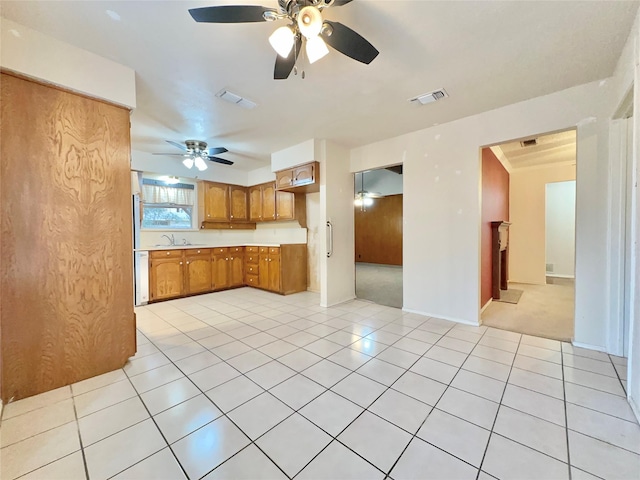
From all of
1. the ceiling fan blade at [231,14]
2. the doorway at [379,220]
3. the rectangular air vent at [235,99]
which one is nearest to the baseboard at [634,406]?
the ceiling fan blade at [231,14]

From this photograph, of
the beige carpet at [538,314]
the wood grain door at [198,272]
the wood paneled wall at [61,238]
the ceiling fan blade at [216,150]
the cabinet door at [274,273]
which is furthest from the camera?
the cabinet door at [274,273]

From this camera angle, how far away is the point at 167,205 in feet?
16.6

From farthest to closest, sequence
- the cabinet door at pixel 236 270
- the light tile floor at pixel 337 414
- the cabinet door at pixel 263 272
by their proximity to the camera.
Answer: the cabinet door at pixel 236 270 → the cabinet door at pixel 263 272 → the light tile floor at pixel 337 414

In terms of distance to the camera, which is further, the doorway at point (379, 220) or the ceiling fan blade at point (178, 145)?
the doorway at point (379, 220)

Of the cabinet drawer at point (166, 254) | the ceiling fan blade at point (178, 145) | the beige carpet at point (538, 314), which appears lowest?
the beige carpet at point (538, 314)

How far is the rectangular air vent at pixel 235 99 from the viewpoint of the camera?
8.47 ft

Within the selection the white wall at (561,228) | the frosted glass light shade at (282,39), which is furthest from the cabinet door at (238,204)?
the white wall at (561,228)

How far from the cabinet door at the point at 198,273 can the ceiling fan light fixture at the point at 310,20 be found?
4300mm

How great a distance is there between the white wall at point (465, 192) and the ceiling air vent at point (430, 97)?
29.2 inches

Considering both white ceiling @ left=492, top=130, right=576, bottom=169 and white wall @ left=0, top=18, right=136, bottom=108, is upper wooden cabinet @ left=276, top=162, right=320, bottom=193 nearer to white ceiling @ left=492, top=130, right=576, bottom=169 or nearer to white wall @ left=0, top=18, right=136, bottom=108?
white wall @ left=0, top=18, right=136, bottom=108

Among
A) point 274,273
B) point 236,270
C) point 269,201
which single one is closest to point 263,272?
point 274,273

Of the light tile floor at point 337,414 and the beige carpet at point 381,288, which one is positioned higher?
the beige carpet at point 381,288

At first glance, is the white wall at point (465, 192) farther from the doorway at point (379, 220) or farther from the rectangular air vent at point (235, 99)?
the doorway at point (379, 220)

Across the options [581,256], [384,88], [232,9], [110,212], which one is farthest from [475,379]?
[110,212]
